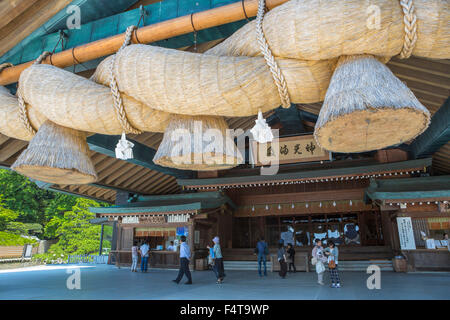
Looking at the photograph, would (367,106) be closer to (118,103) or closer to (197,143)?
(197,143)

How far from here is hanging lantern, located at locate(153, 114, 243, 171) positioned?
1593 mm

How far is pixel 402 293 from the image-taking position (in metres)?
4.62

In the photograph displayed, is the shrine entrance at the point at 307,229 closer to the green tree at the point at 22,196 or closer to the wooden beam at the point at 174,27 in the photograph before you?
the wooden beam at the point at 174,27

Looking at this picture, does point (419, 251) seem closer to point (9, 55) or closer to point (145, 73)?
point (145, 73)

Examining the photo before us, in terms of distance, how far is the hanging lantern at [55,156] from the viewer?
5.97ft

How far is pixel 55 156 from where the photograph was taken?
1.84 meters

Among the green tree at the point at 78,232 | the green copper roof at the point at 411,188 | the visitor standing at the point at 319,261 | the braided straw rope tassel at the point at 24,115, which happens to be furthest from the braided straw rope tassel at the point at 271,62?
the green tree at the point at 78,232

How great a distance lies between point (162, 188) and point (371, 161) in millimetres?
8711

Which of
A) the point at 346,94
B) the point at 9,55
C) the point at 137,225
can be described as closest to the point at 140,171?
the point at 137,225

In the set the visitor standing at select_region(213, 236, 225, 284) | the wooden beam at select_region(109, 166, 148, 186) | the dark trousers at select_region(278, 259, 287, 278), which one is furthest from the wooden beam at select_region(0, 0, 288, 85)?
the wooden beam at select_region(109, 166, 148, 186)

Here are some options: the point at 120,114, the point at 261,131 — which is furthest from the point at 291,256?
the point at 120,114

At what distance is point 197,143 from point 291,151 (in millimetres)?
8591

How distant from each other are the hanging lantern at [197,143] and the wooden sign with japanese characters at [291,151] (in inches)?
312

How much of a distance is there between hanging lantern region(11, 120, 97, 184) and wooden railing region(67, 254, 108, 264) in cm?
1430
